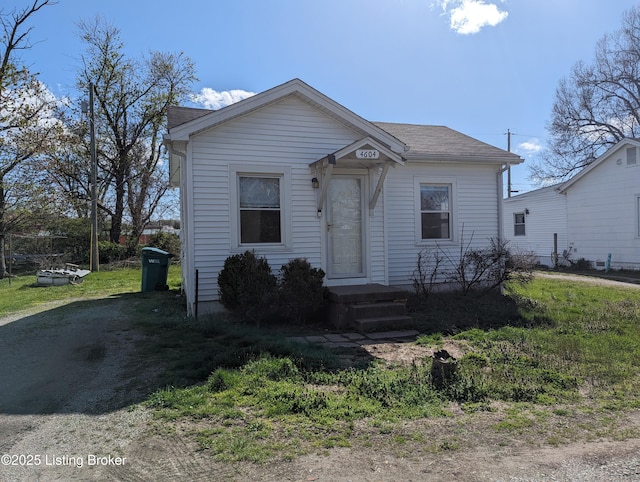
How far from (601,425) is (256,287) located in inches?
192

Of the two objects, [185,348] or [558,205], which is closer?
[185,348]

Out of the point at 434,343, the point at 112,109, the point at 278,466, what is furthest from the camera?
the point at 112,109

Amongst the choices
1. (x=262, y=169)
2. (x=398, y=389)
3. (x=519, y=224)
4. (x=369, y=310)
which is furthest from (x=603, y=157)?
(x=398, y=389)

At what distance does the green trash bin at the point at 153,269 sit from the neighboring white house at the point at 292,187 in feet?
13.4

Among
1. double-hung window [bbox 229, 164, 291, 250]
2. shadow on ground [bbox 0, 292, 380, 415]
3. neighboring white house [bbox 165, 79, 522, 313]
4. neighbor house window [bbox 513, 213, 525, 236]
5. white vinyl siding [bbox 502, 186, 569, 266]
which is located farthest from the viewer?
neighbor house window [bbox 513, 213, 525, 236]

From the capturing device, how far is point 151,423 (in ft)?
11.6

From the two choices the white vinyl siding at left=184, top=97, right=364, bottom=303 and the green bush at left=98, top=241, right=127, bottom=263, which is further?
the green bush at left=98, top=241, right=127, bottom=263

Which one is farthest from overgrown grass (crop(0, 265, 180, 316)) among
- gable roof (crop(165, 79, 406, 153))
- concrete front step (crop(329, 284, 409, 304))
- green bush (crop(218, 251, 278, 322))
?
concrete front step (crop(329, 284, 409, 304))

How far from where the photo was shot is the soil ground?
281cm

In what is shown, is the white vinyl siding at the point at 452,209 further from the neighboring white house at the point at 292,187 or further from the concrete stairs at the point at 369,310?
the concrete stairs at the point at 369,310

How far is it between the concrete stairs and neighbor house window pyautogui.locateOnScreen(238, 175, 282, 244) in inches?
66.7

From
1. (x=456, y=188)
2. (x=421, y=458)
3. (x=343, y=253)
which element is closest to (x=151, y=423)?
(x=421, y=458)

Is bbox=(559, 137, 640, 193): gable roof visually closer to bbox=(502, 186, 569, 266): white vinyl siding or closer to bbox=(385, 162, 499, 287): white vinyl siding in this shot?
bbox=(502, 186, 569, 266): white vinyl siding

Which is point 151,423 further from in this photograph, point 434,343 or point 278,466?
point 434,343
